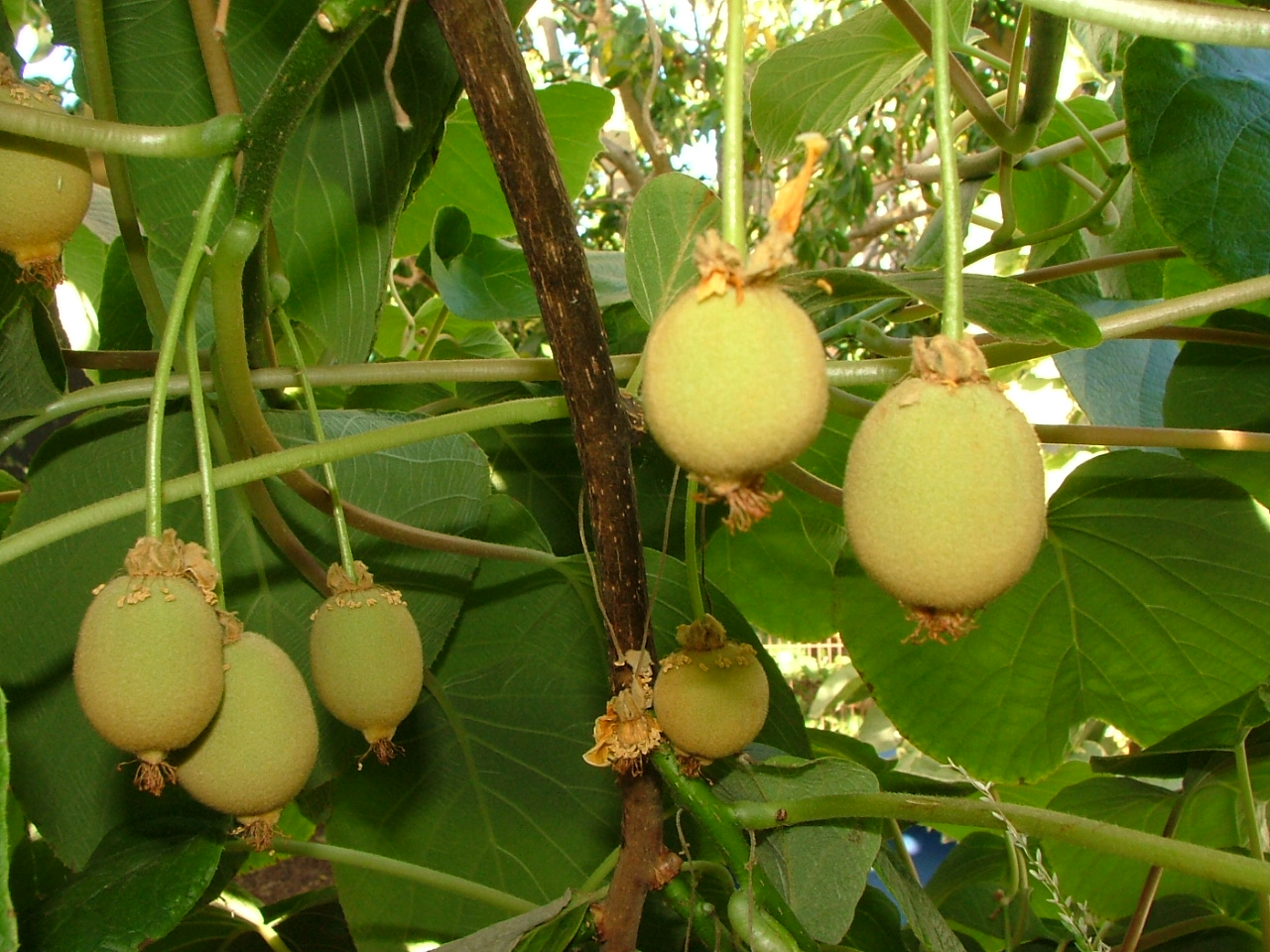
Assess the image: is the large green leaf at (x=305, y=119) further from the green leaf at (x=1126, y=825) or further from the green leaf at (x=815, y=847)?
the green leaf at (x=1126, y=825)

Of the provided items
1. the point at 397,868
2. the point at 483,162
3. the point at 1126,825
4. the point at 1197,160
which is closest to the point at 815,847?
the point at 397,868

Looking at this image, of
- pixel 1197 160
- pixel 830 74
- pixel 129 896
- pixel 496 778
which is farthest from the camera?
pixel 830 74

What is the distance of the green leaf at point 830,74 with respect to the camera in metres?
0.89

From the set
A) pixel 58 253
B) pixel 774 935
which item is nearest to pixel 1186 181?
pixel 774 935

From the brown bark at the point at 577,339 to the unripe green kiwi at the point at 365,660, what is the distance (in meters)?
0.10

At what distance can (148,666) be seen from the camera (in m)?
0.41

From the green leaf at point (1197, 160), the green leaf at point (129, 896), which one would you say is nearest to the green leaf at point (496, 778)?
the green leaf at point (129, 896)

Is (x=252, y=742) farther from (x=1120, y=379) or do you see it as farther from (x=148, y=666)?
(x=1120, y=379)

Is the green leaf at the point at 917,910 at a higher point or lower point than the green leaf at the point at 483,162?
lower

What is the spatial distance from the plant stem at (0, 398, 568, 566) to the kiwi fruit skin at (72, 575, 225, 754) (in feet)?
0.10

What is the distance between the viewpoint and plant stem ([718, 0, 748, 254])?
0.27 metres

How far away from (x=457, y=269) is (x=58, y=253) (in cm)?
60

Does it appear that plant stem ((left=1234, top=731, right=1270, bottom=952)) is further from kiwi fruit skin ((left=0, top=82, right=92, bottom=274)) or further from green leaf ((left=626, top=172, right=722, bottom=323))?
kiwi fruit skin ((left=0, top=82, right=92, bottom=274))

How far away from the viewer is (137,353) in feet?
2.30
